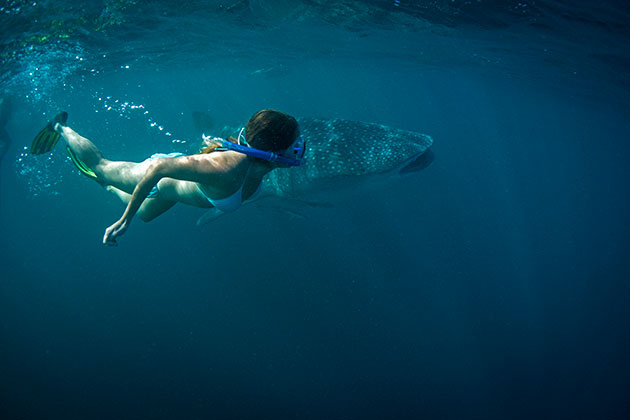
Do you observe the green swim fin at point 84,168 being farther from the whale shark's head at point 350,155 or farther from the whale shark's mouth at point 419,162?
the whale shark's mouth at point 419,162

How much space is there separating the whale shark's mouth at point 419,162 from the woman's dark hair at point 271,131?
4.36 m

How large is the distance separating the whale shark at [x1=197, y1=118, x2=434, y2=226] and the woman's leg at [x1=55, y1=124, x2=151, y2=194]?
10.9ft

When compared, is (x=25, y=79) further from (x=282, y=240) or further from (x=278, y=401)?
(x=278, y=401)

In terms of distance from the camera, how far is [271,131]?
260 cm

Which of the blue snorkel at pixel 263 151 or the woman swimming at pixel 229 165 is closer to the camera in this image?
the blue snorkel at pixel 263 151

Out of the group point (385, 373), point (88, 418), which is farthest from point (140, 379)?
point (385, 373)

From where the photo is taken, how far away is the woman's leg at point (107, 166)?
4098 mm

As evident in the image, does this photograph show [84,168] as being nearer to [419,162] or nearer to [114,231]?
[114,231]

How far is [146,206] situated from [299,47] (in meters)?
18.0

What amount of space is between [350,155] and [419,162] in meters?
1.44

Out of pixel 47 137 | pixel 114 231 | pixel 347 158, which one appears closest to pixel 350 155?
pixel 347 158

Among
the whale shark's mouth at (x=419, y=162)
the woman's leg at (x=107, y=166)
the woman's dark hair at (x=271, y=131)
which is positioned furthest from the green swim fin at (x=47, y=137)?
the whale shark's mouth at (x=419, y=162)

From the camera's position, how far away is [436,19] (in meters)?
11.5

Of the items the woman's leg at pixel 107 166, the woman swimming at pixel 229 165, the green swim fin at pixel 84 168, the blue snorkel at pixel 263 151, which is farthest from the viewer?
the green swim fin at pixel 84 168
